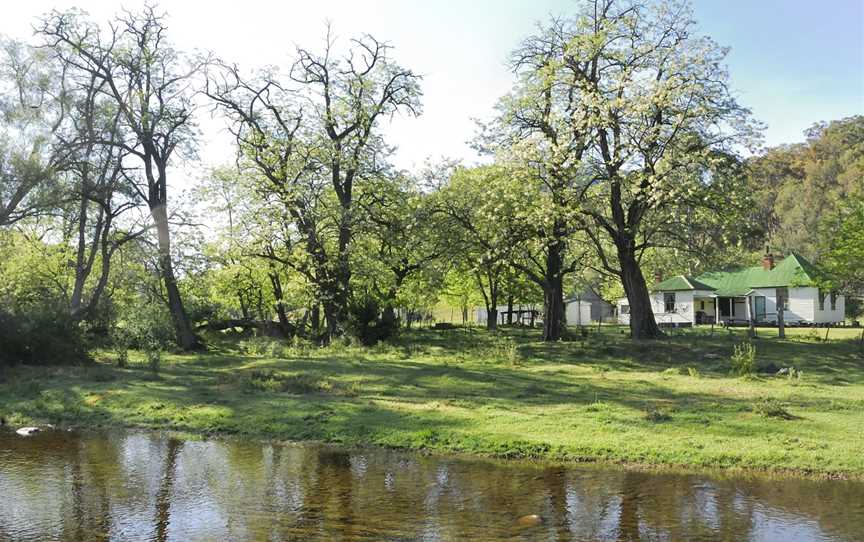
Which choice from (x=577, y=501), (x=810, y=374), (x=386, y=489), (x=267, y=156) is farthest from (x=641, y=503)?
(x=267, y=156)

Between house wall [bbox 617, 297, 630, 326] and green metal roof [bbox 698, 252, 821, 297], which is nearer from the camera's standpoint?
green metal roof [bbox 698, 252, 821, 297]

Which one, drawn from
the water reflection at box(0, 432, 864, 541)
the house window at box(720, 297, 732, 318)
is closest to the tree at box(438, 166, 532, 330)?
the water reflection at box(0, 432, 864, 541)

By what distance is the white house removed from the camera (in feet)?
184

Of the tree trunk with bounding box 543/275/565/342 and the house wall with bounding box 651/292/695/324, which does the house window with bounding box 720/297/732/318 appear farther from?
the tree trunk with bounding box 543/275/565/342

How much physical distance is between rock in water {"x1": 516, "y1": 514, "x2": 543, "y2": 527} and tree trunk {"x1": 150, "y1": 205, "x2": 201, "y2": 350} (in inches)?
1064

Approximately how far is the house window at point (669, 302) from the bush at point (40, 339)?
5233cm

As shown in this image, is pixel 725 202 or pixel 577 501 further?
pixel 725 202

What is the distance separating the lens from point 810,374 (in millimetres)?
22188

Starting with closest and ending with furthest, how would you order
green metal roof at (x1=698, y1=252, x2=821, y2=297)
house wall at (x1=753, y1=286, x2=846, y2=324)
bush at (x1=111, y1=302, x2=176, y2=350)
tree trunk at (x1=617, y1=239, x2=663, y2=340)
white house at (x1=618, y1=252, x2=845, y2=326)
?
bush at (x1=111, y1=302, x2=176, y2=350) → tree trunk at (x1=617, y1=239, x2=663, y2=340) → house wall at (x1=753, y1=286, x2=846, y2=324) → white house at (x1=618, y1=252, x2=845, y2=326) → green metal roof at (x1=698, y1=252, x2=821, y2=297)

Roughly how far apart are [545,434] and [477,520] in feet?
15.5

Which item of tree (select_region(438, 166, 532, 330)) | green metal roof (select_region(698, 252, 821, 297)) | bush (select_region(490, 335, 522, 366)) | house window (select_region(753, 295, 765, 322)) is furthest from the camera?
house window (select_region(753, 295, 765, 322))

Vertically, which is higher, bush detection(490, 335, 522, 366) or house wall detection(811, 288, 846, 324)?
house wall detection(811, 288, 846, 324)

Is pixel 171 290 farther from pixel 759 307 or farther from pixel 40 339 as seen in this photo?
pixel 759 307

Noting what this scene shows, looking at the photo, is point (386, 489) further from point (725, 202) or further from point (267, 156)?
point (267, 156)
